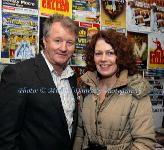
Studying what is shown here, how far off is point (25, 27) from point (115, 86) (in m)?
0.70

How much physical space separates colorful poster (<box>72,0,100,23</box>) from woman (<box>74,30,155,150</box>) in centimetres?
44

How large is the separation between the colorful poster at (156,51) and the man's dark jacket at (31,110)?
3.89 feet

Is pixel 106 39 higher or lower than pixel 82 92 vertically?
higher

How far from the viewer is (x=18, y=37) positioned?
198 cm

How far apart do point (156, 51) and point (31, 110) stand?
1417 mm

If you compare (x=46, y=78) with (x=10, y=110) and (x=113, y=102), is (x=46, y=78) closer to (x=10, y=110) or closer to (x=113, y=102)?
(x=10, y=110)

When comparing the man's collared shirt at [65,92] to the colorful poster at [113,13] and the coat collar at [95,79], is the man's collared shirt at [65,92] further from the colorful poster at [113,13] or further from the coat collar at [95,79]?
the colorful poster at [113,13]

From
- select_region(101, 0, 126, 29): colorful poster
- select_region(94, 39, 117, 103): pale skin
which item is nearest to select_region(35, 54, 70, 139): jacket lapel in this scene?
select_region(94, 39, 117, 103): pale skin

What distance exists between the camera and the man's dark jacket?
1.50 metres

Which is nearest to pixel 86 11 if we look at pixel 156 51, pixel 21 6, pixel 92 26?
pixel 92 26

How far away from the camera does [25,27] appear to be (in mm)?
2006

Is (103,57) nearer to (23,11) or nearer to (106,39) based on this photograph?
(106,39)

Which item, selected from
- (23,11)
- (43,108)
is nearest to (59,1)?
(23,11)

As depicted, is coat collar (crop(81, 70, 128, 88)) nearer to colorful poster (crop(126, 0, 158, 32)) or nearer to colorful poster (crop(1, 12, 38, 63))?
colorful poster (crop(1, 12, 38, 63))
